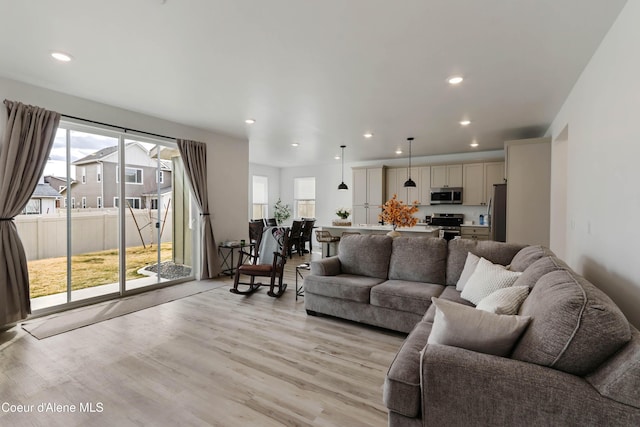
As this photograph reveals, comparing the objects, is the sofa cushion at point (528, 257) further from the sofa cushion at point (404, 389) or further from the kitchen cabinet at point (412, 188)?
the kitchen cabinet at point (412, 188)

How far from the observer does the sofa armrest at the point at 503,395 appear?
111cm

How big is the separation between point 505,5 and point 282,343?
127 inches

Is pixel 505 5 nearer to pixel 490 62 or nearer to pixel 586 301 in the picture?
pixel 490 62

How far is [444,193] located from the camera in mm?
7238

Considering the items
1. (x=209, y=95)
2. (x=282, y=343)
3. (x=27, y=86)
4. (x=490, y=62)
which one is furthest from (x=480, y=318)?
(x=27, y=86)

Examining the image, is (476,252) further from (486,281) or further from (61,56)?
(61,56)

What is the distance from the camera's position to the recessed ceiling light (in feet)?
8.79

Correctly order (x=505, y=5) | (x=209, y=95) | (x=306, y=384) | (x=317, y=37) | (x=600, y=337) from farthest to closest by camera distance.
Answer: (x=209, y=95), (x=317, y=37), (x=306, y=384), (x=505, y=5), (x=600, y=337)

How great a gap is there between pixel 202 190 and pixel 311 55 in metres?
3.35

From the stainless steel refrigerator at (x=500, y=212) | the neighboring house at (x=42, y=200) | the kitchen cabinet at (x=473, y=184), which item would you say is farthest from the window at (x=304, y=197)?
the neighboring house at (x=42, y=200)

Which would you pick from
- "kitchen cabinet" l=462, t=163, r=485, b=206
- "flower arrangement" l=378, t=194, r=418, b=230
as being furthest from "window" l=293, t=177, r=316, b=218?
"flower arrangement" l=378, t=194, r=418, b=230

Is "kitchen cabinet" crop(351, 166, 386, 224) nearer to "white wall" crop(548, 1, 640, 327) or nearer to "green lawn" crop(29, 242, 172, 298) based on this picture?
"white wall" crop(548, 1, 640, 327)

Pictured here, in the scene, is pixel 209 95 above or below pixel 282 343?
above

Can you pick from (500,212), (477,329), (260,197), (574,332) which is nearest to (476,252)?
(477,329)
